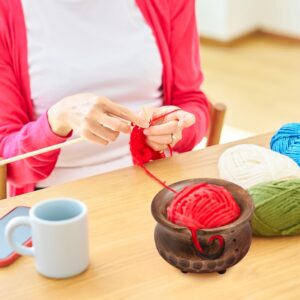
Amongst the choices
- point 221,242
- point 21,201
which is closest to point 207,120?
point 21,201

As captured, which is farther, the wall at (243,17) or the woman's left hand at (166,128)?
the wall at (243,17)

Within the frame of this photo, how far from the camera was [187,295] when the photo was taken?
2.95 ft

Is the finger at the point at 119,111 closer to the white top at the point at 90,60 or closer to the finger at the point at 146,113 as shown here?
the finger at the point at 146,113

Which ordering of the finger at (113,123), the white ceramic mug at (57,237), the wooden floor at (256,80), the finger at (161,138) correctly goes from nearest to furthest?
1. the white ceramic mug at (57,237)
2. the finger at (113,123)
3. the finger at (161,138)
4. the wooden floor at (256,80)

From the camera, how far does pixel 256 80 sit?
3.70 m

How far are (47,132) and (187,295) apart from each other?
496 millimetres

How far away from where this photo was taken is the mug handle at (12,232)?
0.90 m

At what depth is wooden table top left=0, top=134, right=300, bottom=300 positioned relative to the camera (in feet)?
2.96

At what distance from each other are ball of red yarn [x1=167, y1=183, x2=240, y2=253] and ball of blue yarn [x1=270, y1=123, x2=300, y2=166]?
279 millimetres

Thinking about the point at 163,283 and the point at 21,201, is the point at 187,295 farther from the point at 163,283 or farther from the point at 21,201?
the point at 21,201

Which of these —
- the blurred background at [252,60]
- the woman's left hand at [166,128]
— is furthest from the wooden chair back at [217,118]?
the blurred background at [252,60]

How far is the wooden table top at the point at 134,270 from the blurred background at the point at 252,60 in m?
1.92

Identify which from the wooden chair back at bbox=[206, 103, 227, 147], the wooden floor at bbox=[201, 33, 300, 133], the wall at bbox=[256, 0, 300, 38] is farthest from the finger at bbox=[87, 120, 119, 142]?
the wall at bbox=[256, 0, 300, 38]

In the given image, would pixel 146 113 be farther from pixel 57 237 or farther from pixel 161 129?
pixel 57 237
